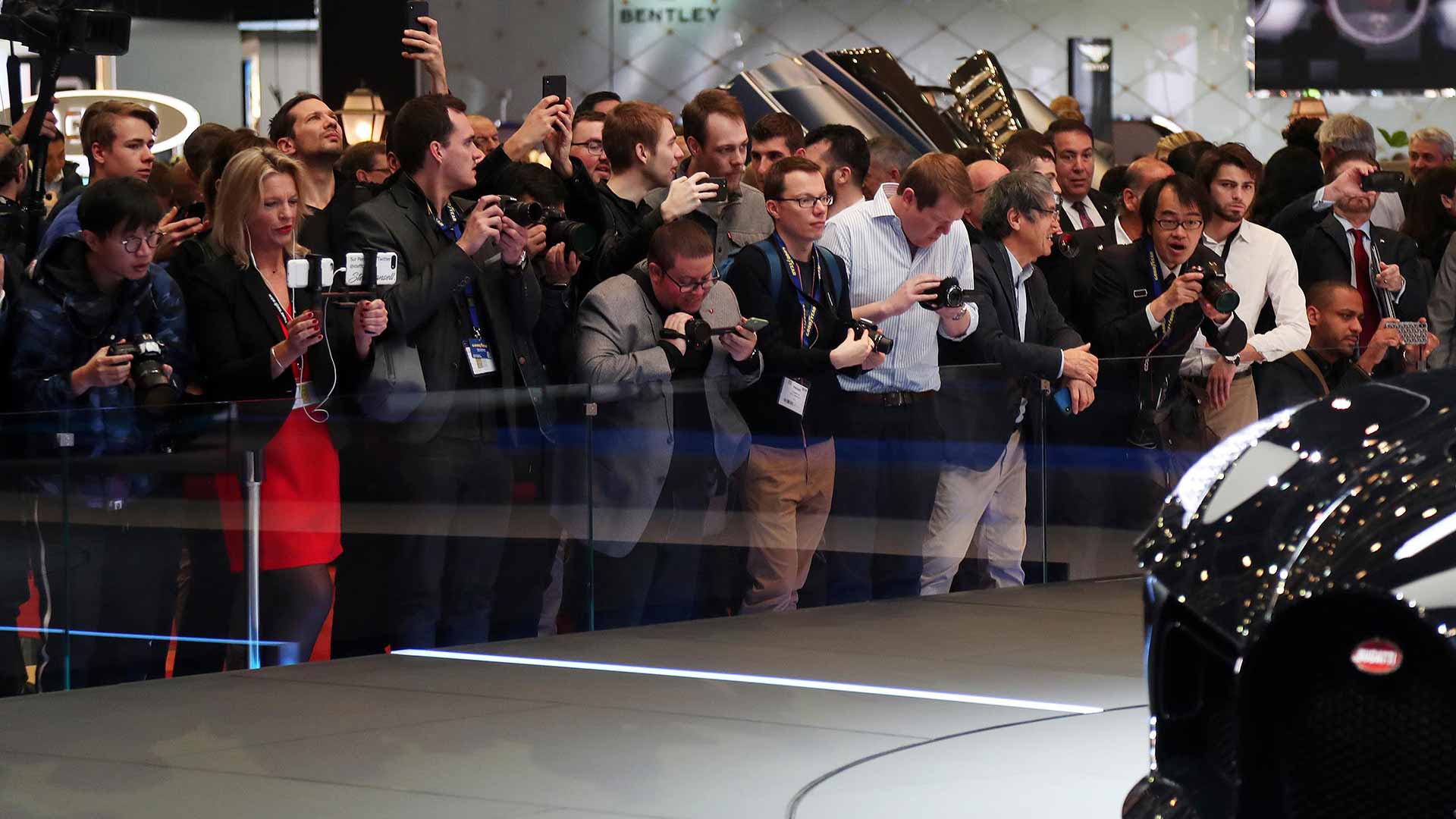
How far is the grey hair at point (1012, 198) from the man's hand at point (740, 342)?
1.11 m

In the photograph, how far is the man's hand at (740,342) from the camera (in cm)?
520

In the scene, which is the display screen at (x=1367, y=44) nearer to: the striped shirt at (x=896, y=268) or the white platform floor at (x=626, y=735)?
the striped shirt at (x=896, y=268)

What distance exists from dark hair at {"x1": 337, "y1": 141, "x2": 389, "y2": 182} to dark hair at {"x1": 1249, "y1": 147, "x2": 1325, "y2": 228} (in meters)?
3.70

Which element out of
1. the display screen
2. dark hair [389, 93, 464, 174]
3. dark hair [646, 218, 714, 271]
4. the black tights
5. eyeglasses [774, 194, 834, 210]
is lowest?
the black tights

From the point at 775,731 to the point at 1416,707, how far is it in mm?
1974

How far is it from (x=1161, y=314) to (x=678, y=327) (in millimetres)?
1743

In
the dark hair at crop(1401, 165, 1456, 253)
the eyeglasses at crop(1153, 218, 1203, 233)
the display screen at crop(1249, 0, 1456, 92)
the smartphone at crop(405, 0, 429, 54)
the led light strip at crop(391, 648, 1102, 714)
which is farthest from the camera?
the display screen at crop(1249, 0, 1456, 92)

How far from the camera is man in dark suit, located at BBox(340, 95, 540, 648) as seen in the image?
489cm

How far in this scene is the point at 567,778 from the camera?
3.70m

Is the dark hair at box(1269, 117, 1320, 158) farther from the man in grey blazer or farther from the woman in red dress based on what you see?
the woman in red dress

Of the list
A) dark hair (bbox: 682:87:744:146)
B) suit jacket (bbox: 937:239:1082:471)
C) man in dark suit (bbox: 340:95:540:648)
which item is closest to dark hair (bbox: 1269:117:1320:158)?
suit jacket (bbox: 937:239:1082:471)

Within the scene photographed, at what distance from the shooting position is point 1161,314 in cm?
606

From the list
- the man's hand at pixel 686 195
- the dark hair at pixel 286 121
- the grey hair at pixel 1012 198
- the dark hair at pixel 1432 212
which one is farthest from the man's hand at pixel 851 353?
the dark hair at pixel 1432 212

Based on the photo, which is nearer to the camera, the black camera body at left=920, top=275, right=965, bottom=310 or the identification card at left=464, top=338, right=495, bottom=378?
Result: the identification card at left=464, top=338, right=495, bottom=378
